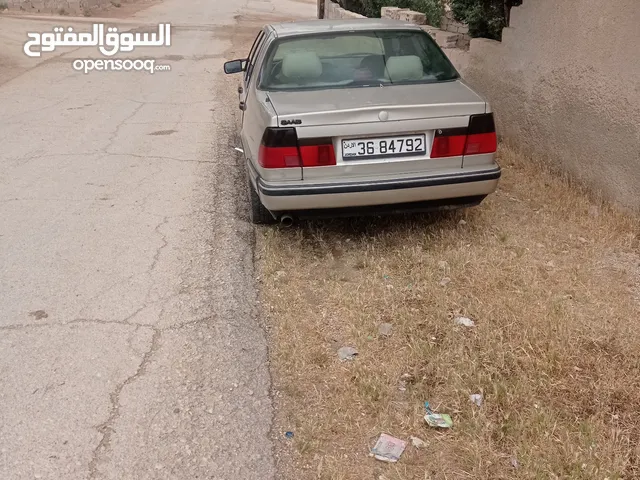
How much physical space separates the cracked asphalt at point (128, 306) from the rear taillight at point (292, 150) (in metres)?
0.81

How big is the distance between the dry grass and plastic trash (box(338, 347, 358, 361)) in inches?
1.7

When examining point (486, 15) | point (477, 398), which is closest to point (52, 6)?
point (486, 15)

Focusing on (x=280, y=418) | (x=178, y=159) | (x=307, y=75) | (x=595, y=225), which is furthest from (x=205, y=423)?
(x=178, y=159)

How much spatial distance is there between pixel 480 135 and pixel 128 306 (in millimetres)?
2505

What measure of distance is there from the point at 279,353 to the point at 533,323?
1.37 m

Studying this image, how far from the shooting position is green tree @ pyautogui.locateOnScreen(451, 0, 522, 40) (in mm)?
7836

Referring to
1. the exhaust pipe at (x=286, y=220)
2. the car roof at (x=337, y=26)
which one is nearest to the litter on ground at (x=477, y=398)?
the exhaust pipe at (x=286, y=220)

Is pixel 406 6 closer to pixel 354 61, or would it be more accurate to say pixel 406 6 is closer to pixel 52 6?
pixel 354 61

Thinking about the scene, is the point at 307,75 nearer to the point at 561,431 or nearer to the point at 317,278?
the point at 317,278

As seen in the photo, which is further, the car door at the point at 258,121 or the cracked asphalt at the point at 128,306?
the car door at the point at 258,121

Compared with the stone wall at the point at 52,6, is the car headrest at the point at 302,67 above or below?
above

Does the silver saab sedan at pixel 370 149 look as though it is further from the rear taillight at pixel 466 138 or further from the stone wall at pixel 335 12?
the stone wall at pixel 335 12

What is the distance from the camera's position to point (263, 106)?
4.58m

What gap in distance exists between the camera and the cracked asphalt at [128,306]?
9.61 ft
